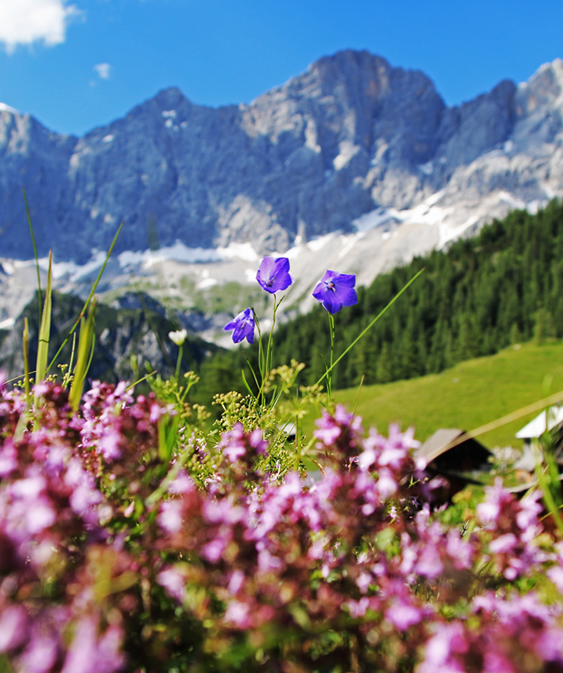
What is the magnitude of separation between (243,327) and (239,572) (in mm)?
2153

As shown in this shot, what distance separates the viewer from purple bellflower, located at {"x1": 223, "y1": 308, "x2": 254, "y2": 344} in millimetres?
3084

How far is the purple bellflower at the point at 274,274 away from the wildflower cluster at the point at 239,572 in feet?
5.60

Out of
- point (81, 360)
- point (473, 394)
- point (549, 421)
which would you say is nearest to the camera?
point (81, 360)

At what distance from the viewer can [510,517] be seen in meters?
1.29

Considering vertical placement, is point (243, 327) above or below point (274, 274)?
below

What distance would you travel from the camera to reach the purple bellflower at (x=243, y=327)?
3.08m

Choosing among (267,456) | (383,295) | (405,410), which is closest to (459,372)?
(405,410)

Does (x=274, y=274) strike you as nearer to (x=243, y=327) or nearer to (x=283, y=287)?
(x=283, y=287)

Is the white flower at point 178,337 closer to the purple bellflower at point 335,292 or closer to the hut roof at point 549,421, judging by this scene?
the purple bellflower at point 335,292

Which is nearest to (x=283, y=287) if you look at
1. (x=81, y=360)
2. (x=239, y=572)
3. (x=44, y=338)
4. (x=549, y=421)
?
(x=44, y=338)

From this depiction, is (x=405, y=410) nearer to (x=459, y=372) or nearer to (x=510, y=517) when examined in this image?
(x=459, y=372)

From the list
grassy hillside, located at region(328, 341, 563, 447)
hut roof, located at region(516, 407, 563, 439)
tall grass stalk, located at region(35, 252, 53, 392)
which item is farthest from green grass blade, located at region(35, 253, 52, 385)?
grassy hillside, located at region(328, 341, 563, 447)

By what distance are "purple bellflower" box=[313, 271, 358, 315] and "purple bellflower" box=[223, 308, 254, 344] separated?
0.49m

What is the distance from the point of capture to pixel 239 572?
3.62 feet
